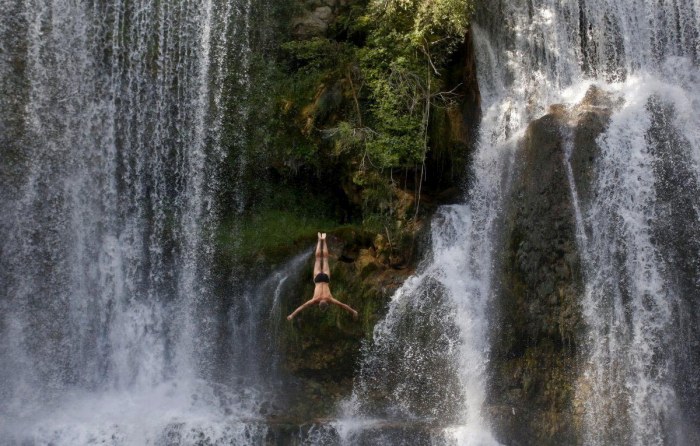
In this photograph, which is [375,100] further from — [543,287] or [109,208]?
[109,208]

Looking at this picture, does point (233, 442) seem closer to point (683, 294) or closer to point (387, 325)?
point (387, 325)

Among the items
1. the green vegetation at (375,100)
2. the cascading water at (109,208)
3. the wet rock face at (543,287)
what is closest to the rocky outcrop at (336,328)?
the green vegetation at (375,100)

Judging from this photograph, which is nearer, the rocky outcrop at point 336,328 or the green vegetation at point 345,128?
the rocky outcrop at point 336,328

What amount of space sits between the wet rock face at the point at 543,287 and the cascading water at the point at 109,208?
13.2ft

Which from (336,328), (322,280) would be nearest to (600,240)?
(322,280)

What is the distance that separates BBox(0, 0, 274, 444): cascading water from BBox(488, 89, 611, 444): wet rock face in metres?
4.02

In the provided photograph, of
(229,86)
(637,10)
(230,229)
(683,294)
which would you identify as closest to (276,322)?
(230,229)

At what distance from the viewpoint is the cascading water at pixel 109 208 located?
35.2 ft

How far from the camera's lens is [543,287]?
362 inches

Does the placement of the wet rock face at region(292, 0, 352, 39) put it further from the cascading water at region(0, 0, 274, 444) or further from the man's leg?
the man's leg

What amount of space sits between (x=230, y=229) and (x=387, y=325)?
3081 mm

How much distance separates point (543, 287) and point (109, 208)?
6840 mm

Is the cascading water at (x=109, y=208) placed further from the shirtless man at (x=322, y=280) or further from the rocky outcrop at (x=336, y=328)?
the shirtless man at (x=322, y=280)

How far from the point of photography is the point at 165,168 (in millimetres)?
11477
